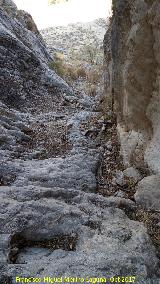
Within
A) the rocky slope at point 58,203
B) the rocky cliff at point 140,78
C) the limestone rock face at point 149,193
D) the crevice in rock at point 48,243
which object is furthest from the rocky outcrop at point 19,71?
the crevice in rock at point 48,243

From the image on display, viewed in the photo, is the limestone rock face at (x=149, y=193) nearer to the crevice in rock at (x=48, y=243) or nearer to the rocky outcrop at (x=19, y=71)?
the crevice in rock at (x=48, y=243)

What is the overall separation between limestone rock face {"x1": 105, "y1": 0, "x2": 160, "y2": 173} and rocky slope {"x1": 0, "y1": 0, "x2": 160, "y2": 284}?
856 millimetres

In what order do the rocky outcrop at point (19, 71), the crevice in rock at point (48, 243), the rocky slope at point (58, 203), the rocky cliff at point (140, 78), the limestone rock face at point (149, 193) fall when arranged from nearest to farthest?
the rocky slope at point (58, 203)
the crevice in rock at point (48, 243)
the limestone rock face at point (149, 193)
the rocky cliff at point (140, 78)
the rocky outcrop at point (19, 71)

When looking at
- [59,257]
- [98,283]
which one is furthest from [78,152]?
[98,283]

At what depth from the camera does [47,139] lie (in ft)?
29.4

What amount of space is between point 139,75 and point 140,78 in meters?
0.05

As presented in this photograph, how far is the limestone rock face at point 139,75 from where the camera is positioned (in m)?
5.73

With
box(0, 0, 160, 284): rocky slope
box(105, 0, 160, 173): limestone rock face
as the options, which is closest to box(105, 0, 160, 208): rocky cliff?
box(105, 0, 160, 173): limestone rock face

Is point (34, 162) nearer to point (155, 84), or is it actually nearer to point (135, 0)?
point (155, 84)

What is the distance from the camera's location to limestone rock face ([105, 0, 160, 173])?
5.73 metres

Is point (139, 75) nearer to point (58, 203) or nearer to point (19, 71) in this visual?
point (58, 203)

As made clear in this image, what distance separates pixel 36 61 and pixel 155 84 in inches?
330

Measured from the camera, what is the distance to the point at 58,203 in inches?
209

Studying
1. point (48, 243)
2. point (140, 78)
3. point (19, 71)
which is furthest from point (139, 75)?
point (19, 71)
